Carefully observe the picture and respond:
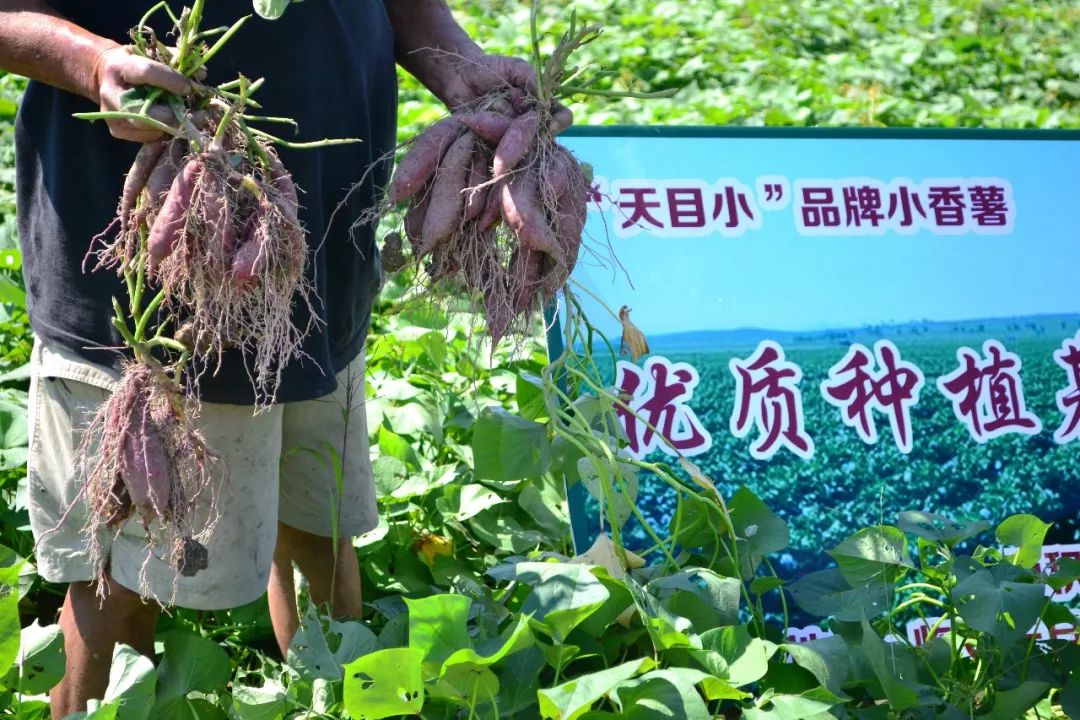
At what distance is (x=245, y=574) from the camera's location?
A: 168cm

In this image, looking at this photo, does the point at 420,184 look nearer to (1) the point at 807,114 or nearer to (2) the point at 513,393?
(2) the point at 513,393

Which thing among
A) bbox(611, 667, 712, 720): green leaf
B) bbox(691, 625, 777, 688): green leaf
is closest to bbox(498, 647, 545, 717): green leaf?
bbox(611, 667, 712, 720): green leaf

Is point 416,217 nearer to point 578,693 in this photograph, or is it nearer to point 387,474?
point 578,693

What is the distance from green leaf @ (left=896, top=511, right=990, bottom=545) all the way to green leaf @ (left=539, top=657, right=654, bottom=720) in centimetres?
67

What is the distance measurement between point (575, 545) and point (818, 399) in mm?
580

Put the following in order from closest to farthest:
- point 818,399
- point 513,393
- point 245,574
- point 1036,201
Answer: point 245,574
point 818,399
point 1036,201
point 513,393

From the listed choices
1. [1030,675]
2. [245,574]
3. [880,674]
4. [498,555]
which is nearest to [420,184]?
[245,574]

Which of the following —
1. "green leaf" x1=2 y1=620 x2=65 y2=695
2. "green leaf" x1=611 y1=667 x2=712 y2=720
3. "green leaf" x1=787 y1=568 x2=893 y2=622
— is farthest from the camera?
"green leaf" x1=787 y1=568 x2=893 y2=622

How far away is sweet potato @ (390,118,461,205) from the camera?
154 centimetres

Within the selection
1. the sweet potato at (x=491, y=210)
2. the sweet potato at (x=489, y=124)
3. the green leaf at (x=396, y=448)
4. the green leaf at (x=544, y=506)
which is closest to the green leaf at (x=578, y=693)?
the sweet potato at (x=491, y=210)

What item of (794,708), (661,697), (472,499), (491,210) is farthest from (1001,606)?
(472,499)

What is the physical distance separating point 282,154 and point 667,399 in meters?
0.93

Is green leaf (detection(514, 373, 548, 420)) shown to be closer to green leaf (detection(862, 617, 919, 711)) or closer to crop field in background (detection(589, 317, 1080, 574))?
crop field in background (detection(589, 317, 1080, 574))

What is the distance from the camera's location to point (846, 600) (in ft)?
5.81
